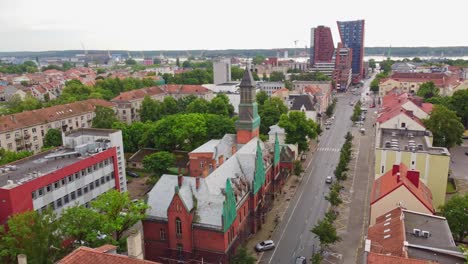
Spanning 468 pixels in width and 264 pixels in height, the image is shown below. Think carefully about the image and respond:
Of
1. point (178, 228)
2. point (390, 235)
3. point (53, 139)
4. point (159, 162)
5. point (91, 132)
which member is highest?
point (91, 132)

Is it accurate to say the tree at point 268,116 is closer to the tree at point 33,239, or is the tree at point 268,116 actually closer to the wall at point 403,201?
the wall at point 403,201

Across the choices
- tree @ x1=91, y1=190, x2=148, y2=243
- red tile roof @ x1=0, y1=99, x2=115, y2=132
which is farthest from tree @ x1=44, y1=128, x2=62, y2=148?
tree @ x1=91, y1=190, x2=148, y2=243

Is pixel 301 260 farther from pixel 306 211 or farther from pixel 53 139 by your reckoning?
pixel 53 139

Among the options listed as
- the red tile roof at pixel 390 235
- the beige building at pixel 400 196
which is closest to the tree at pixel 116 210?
the red tile roof at pixel 390 235

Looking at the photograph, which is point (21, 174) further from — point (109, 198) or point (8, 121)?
point (8, 121)

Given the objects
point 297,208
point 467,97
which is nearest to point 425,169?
point 297,208

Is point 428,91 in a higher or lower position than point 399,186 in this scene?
higher

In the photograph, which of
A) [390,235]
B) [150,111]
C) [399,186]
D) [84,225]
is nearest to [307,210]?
[399,186]
